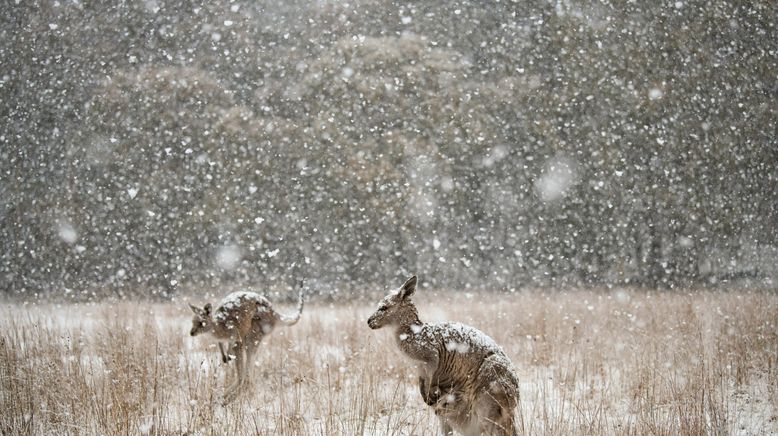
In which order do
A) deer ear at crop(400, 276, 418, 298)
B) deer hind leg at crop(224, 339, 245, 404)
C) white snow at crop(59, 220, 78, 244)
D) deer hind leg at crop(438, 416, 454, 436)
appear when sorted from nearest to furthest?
deer hind leg at crop(438, 416, 454, 436) → deer ear at crop(400, 276, 418, 298) → deer hind leg at crop(224, 339, 245, 404) → white snow at crop(59, 220, 78, 244)

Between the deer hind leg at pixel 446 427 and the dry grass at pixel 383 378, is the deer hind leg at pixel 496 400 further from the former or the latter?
the dry grass at pixel 383 378

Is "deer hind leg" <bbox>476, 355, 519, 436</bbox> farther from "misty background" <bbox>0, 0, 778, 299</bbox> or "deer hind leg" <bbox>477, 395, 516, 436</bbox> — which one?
"misty background" <bbox>0, 0, 778, 299</bbox>

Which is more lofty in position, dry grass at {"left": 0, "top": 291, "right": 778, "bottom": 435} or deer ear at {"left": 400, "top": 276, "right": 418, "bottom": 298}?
deer ear at {"left": 400, "top": 276, "right": 418, "bottom": 298}

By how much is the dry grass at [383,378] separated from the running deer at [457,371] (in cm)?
35

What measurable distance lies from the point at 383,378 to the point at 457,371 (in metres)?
3.08

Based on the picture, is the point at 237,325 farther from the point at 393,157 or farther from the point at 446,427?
the point at 393,157

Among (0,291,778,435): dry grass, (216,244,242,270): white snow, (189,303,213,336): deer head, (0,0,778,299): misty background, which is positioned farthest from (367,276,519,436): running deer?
(216,244,242,270): white snow

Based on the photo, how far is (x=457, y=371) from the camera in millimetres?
3514

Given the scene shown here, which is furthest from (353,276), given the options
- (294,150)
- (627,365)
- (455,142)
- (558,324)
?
(627,365)

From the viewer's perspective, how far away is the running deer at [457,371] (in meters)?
3.39

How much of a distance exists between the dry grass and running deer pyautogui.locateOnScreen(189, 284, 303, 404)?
0.99ft

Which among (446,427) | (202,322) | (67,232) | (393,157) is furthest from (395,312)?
→ (67,232)

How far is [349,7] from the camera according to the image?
35.3m

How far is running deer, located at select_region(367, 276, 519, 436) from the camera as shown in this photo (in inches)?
133
